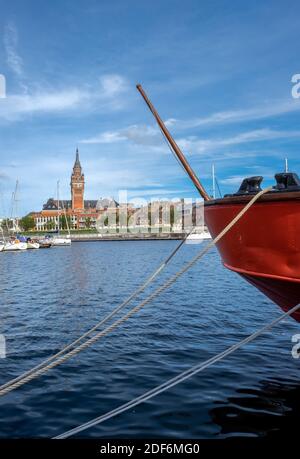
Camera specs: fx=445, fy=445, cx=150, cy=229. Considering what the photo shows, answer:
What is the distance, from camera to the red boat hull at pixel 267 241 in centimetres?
590

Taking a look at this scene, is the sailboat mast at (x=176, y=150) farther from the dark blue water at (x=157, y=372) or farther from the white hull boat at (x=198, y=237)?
the white hull boat at (x=198, y=237)

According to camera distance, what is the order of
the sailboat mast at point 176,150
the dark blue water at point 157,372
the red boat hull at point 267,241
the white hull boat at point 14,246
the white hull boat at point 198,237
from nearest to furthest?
1. the red boat hull at point 267,241
2. the dark blue water at point 157,372
3. the sailboat mast at point 176,150
4. the white hull boat at point 14,246
5. the white hull boat at point 198,237

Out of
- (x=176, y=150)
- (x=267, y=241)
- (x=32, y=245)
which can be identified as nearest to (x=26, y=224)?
(x=32, y=245)

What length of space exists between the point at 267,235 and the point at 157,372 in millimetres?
4827

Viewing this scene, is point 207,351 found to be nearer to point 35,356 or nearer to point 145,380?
point 145,380

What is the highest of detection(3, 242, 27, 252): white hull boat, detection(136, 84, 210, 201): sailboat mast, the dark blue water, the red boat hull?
detection(136, 84, 210, 201): sailboat mast

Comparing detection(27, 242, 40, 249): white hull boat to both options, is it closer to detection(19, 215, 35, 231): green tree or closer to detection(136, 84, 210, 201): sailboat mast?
detection(136, 84, 210, 201): sailboat mast

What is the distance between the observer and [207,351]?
36.7 feet

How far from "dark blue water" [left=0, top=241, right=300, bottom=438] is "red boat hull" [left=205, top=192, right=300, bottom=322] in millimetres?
2133

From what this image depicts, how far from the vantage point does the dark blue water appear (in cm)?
700

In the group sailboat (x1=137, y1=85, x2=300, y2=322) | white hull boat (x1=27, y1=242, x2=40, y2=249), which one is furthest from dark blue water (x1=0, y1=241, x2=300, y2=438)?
white hull boat (x1=27, y1=242, x2=40, y2=249)

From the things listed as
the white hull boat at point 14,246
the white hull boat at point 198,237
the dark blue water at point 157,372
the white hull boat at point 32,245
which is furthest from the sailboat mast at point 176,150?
the white hull boat at point 198,237
